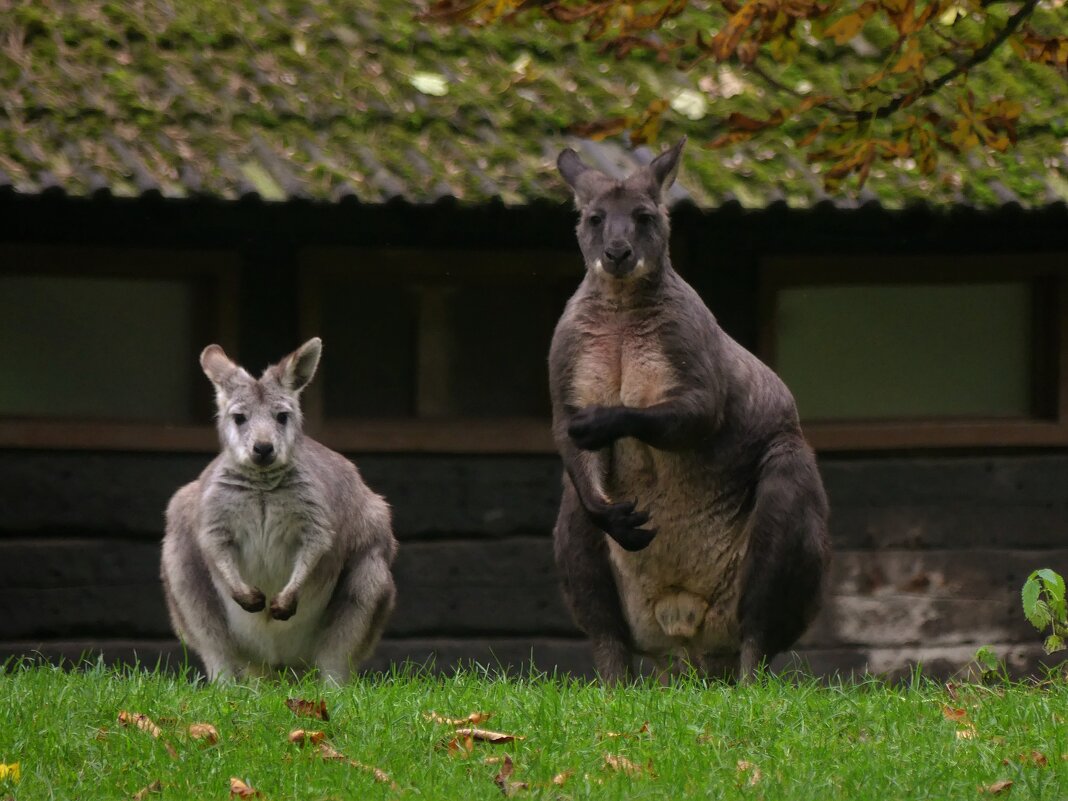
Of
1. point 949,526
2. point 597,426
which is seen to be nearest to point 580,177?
point 597,426

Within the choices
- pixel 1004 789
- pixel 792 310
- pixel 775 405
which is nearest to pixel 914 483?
pixel 792 310

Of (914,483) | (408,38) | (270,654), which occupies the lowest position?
(270,654)

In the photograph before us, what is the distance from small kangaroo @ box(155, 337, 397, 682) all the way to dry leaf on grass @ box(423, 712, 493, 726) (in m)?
1.33

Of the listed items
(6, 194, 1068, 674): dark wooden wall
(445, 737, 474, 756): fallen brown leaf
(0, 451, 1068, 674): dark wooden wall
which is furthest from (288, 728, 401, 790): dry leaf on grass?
(6, 194, 1068, 674): dark wooden wall

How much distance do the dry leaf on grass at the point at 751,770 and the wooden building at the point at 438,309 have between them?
3.59m

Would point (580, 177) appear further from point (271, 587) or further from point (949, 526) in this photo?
point (949, 526)

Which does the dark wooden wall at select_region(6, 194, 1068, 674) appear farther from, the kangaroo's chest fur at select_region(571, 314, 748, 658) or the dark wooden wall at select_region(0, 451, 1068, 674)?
the kangaroo's chest fur at select_region(571, 314, 748, 658)

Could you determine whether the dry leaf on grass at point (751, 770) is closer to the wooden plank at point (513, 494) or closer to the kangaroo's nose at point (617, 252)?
the kangaroo's nose at point (617, 252)

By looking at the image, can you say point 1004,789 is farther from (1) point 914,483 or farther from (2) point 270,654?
(1) point 914,483

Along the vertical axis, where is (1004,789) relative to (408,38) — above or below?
below

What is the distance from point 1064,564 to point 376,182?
13.4 feet

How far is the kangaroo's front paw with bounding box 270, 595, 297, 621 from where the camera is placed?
701cm

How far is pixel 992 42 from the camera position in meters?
6.18

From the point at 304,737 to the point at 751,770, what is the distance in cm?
131
